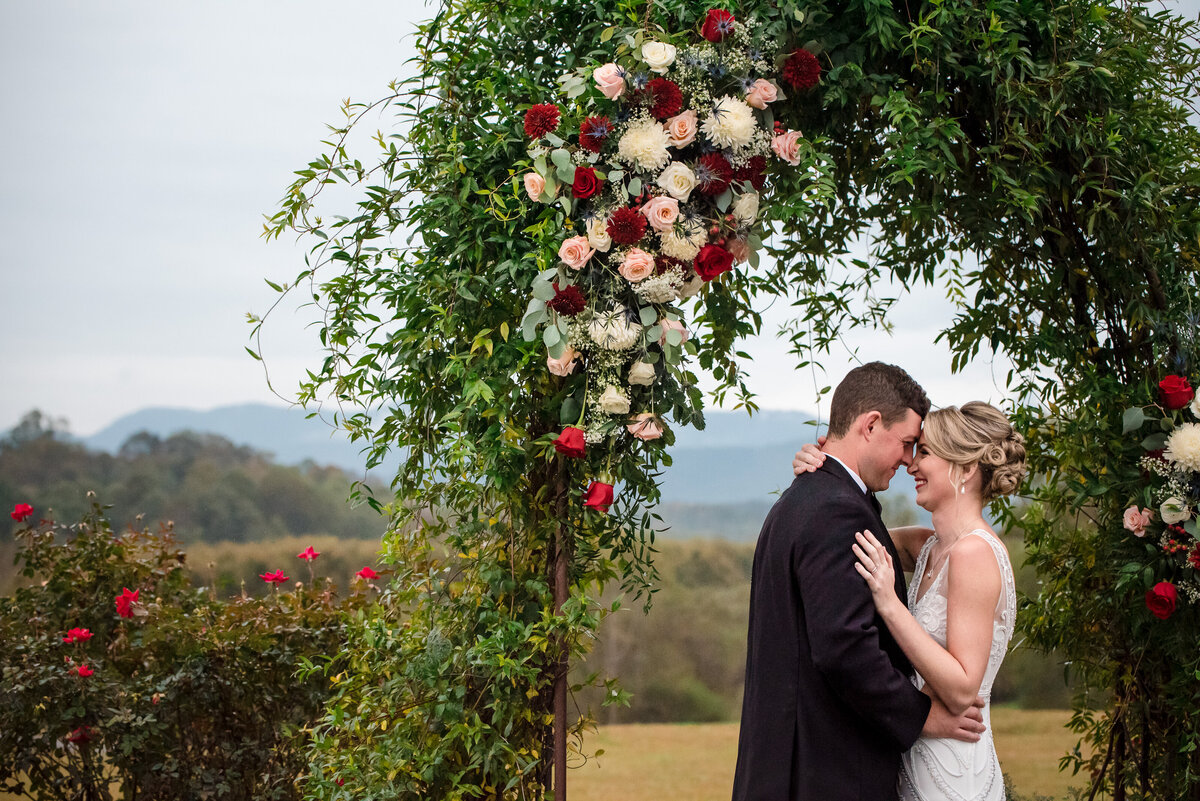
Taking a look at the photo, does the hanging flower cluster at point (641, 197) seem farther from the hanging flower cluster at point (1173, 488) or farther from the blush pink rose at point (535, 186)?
the hanging flower cluster at point (1173, 488)

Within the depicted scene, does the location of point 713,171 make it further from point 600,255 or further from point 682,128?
point 600,255

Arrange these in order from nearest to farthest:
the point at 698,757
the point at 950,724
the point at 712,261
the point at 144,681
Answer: the point at 950,724 < the point at 712,261 < the point at 144,681 < the point at 698,757

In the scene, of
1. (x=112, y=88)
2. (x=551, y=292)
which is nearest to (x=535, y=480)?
(x=551, y=292)

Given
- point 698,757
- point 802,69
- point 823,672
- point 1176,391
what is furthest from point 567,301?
point 698,757

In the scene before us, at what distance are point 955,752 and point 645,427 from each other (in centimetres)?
102

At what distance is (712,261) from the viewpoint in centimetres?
204

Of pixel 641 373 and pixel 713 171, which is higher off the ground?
pixel 713 171

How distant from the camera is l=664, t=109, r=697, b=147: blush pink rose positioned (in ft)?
6.66

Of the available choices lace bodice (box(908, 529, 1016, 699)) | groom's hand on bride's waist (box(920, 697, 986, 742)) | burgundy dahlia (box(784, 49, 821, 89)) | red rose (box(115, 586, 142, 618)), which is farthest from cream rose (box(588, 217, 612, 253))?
red rose (box(115, 586, 142, 618))

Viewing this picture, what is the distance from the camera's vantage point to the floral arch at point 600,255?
6.69 ft

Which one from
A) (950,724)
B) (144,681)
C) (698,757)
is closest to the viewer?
(950,724)

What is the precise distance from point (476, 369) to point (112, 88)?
4527 millimetres

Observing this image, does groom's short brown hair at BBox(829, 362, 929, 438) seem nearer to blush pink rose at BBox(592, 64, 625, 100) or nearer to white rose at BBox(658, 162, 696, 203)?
white rose at BBox(658, 162, 696, 203)

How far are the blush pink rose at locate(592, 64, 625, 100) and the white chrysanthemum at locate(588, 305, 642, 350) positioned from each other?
0.51 m
